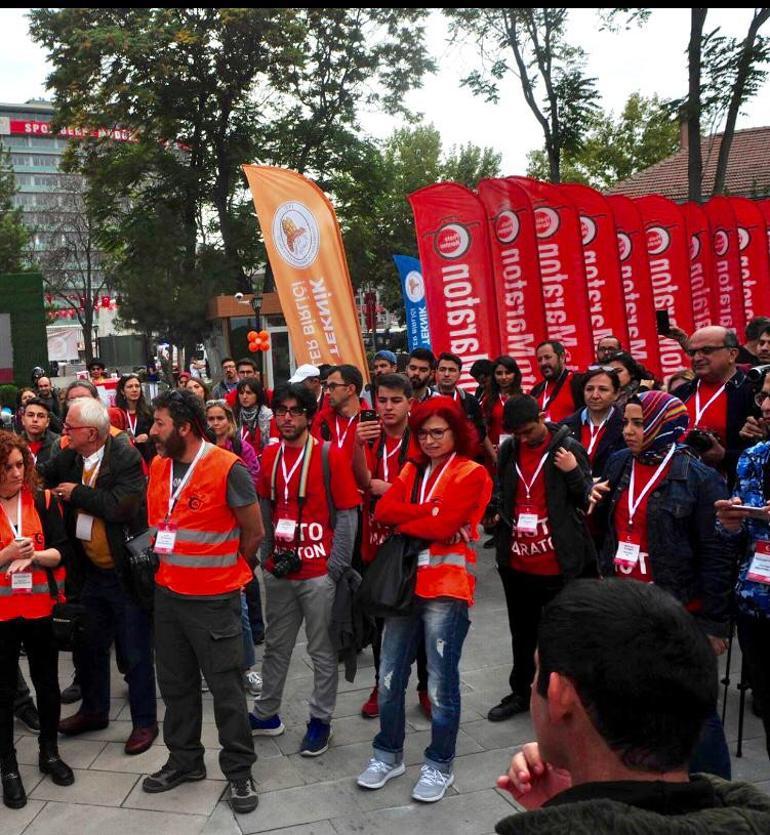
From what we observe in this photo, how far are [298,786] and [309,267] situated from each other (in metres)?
6.31

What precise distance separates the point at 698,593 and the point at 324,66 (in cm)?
2539

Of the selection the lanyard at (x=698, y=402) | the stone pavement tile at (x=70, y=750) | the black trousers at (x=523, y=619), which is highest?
the lanyard at (x=698, y=402)

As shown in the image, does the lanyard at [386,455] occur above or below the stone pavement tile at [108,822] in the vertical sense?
above

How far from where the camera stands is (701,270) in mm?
13891

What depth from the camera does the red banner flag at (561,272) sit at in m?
10.3

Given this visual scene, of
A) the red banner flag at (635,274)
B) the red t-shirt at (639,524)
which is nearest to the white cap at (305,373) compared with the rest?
the red t-shirt at (639,524)

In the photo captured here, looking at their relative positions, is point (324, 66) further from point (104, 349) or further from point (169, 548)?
point (104, 349)

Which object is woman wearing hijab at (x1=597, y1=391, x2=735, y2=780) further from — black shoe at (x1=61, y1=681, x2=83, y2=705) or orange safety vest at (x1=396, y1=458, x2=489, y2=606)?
black shoe at (x1=61, y1=681, x2=83, y2=705)

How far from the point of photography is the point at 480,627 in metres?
6.38

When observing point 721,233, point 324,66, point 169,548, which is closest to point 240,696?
point 169,548

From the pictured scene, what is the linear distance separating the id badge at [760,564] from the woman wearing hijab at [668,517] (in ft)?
0.74

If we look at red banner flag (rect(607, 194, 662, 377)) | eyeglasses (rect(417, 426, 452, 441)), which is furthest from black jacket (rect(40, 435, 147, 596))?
red banner flag (rect(607, 194, 662, 377))

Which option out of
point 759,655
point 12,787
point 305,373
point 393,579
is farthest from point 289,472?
point 305,373

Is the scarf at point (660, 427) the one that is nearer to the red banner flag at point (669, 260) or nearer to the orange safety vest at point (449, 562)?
the orange safety vest at point (449, 562)
